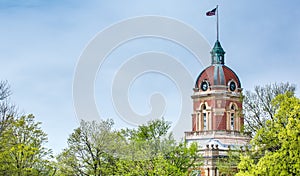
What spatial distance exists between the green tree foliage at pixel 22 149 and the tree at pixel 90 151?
5.59 ft

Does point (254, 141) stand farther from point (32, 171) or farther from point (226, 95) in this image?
point (226, 95)

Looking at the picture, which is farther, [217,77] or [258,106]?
[217,77]

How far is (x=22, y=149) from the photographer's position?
121 ft

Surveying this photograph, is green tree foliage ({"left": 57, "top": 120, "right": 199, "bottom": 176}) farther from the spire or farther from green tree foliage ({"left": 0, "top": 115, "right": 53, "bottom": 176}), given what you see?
the spire

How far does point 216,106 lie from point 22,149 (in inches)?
1450

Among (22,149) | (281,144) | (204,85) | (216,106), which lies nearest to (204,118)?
(216,106)

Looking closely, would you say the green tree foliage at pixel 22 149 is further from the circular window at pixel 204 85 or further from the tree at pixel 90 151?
the circular window at pixel 204 85

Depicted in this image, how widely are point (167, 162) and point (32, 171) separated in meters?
9.67

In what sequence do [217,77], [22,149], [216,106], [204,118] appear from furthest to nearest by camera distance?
[204,118]
[217,77]
[216,106]
[22,149]

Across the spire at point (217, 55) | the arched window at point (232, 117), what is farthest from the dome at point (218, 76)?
the arched window at point (232, 117)

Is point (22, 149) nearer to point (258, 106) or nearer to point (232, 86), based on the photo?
point (258, 106)

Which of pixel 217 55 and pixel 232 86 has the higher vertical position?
pixel 217 55

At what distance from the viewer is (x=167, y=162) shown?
41500 mm

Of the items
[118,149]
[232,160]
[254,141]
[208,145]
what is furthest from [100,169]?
[208,145]
